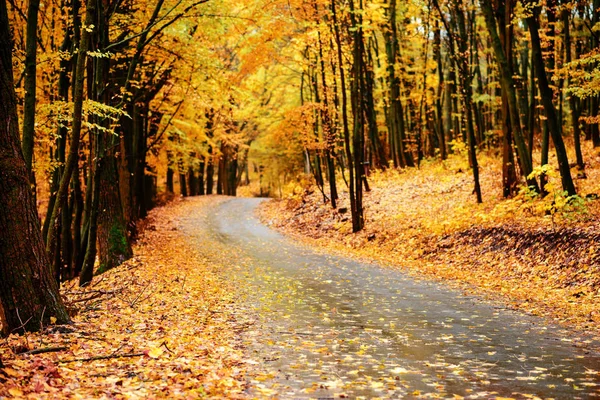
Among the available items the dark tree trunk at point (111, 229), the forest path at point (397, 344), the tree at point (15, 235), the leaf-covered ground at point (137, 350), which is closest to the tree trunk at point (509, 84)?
the forest path at point (397, 344)

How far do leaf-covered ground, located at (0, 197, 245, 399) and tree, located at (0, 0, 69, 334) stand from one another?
1.31 feet

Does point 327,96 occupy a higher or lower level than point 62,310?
higher

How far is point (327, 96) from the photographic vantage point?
25.2 metres

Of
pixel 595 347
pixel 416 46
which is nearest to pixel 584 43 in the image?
pixel 416 46

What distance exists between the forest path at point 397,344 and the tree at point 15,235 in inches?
114

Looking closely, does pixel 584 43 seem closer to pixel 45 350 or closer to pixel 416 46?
pixel 416 46

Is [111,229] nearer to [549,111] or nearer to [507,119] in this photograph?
[507,119]

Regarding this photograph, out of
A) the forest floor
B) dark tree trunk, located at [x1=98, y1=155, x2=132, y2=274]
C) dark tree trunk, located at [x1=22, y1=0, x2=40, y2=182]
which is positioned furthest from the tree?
dark tree trunk, located at [x1=98, y1=155, x2=132, y2=274]

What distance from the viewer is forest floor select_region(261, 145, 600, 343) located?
1082 centimetres

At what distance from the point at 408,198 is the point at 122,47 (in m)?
13.5

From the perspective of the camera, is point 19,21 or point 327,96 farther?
point 327,96

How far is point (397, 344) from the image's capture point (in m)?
7.52

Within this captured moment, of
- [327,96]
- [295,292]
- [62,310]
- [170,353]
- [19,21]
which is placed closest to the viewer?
[170,353]

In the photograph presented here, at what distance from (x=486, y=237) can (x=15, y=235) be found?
11990 mm
